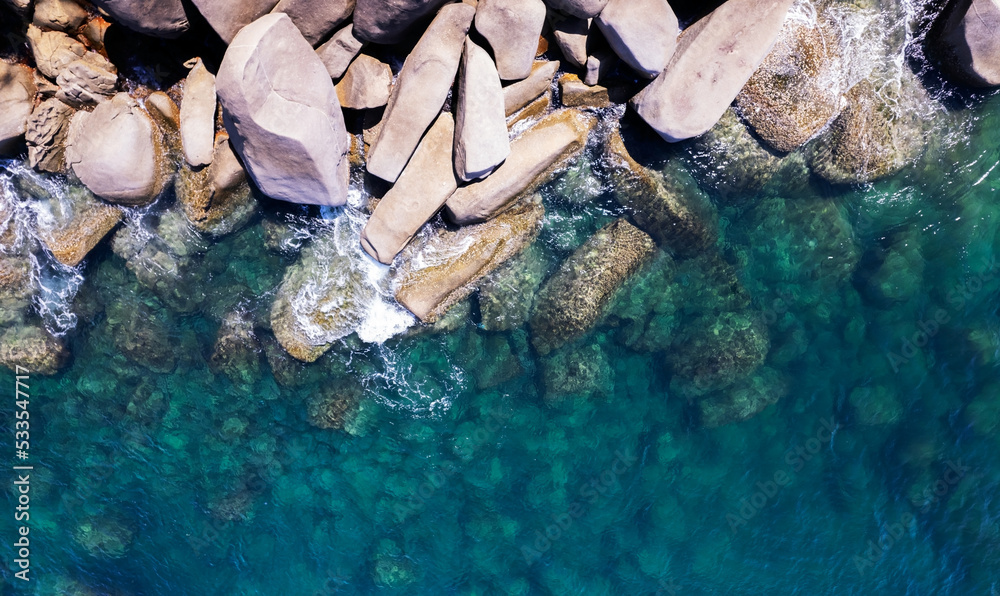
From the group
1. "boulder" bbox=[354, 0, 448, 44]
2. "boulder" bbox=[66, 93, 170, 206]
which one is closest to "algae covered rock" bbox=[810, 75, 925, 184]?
"boulder" bbox=[354, 0, 448, 44]

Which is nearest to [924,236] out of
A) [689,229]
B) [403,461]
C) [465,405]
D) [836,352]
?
[836,352]

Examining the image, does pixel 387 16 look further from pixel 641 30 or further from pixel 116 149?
pixel 116 149

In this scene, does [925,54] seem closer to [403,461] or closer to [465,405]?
[465,405]

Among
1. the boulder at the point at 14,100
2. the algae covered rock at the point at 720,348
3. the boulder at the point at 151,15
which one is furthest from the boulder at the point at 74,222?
the algae covered rock at the point at 720,348

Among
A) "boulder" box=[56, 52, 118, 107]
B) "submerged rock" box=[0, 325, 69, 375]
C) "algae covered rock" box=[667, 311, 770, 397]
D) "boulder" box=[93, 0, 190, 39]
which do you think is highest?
"boulder" box=[93, 0, 190, 39]

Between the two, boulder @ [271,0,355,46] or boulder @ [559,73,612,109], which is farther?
boulder @ [559,73,612,109]

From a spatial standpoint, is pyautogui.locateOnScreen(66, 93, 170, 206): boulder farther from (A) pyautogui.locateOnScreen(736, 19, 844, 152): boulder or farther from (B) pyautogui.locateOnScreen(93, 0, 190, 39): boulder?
(A) pyautogui.locateOnScreen(736, 19, 844, 152): boulder

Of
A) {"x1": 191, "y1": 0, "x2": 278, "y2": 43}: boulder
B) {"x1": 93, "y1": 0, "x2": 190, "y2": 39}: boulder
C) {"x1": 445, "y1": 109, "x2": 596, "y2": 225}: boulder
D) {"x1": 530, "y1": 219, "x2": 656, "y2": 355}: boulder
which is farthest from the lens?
A: {"x1": 530, "y1": 219, "x2": 656, "y2": 355}: boulder
